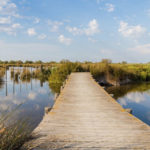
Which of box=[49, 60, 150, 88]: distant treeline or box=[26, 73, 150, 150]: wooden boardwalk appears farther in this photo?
box=[49, 60, 150, 88]: distant treeline

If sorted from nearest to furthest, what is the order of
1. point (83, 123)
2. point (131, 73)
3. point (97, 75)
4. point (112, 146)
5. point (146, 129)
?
point (112, 146), point (146, 129), point (83, 123), point (97, 75), point (131, 73)

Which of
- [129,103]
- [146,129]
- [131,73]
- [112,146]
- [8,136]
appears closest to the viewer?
[8,136]

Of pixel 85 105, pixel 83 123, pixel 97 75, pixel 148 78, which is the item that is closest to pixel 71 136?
pixel 83 123

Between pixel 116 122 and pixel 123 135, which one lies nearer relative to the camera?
pixel 123 135

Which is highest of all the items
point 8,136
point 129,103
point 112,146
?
point 8,136

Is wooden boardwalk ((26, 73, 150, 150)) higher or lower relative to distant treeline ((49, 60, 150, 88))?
lower

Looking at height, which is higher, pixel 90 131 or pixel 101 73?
pixel 101 73

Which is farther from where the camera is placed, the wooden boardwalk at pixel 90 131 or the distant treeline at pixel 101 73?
the distant treeline at pixel 101 73

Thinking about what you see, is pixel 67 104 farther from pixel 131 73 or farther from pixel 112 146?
pixel 131 73

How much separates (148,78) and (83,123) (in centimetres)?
1661

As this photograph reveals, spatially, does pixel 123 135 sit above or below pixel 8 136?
below

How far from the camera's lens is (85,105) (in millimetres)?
4375

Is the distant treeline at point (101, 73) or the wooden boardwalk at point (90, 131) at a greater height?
the distant treeline at point (101, 73)

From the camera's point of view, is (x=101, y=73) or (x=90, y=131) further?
(x=101, y=73)
